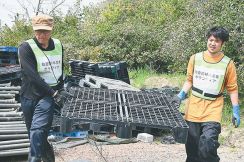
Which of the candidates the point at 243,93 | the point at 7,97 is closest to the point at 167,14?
the point at 243,93

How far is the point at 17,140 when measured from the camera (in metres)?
6.27

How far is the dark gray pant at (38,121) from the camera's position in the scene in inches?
188

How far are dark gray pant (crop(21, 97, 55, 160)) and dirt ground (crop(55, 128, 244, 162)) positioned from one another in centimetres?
138

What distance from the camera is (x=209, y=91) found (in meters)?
4.96

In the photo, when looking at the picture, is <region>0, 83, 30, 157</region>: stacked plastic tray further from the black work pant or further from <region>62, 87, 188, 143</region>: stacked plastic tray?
the black work pant

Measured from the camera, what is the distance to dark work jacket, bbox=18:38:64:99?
4770 mm

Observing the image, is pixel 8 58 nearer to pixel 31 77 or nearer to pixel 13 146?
pixel 13 146

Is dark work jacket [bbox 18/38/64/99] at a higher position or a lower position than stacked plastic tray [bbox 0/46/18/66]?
higher

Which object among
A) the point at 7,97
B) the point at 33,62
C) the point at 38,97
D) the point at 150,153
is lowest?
the point at 150,153

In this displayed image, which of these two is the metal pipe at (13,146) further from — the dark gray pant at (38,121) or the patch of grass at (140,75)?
the patch of grass at (140,75)

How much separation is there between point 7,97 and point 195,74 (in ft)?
13.8

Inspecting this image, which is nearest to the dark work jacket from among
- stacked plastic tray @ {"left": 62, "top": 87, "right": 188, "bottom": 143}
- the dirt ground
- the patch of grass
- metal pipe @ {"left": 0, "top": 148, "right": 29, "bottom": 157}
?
stacked plastic tray @ {"left": 62, "top": 87, "right": 188, "bottom": 143}

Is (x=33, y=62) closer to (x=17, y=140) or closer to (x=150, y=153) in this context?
(x=17, y=140)

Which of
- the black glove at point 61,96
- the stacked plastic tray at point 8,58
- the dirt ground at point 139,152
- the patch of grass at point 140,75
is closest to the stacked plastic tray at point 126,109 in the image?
the black glove at point 61,96
